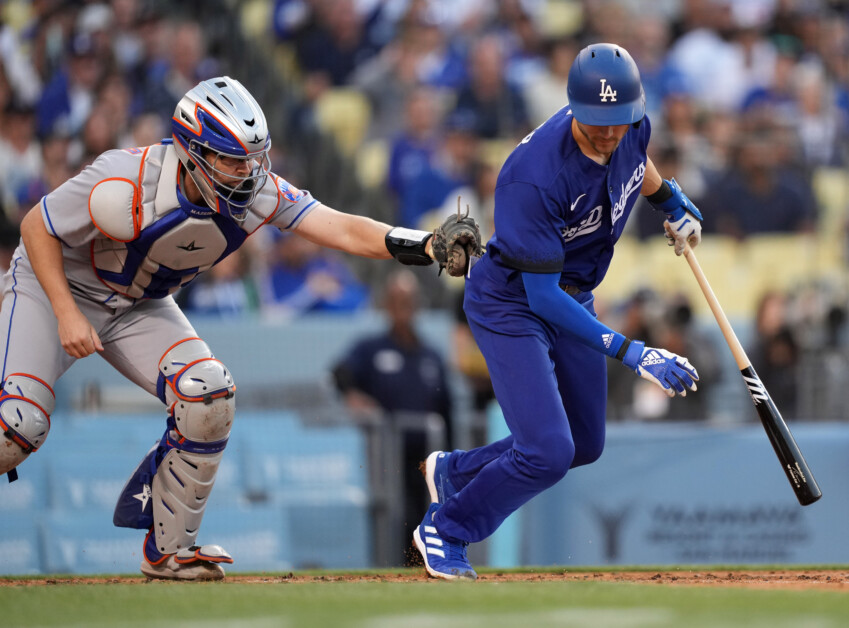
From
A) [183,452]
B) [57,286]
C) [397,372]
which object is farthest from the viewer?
[397,372]

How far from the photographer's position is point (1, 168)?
37.2 feet

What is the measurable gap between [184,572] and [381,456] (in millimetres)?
3192

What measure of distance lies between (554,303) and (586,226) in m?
0.45

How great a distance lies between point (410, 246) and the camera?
575 cm

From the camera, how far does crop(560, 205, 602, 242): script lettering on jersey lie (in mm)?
5492

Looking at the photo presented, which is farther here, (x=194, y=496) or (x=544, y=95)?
(x=544, y=95)

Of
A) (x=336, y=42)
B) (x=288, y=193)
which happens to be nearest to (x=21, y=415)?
(x=288, y=193)

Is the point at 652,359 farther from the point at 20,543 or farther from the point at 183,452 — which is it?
the point at 20,543

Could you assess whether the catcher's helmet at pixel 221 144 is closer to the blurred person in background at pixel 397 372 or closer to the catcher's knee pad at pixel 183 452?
the catcher's knee pad at pixel 183 452

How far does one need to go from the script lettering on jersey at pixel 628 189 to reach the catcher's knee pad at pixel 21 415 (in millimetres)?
2688

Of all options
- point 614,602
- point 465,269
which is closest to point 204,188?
point 465,269

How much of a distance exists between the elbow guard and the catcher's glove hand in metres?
0.15

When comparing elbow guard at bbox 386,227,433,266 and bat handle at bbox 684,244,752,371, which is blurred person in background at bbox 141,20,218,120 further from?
bat handle at bbox 684,244,752,371

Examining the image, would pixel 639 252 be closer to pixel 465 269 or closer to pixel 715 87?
pixel 715 87
